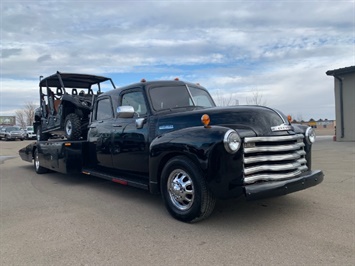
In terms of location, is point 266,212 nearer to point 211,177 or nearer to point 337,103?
point 211,177

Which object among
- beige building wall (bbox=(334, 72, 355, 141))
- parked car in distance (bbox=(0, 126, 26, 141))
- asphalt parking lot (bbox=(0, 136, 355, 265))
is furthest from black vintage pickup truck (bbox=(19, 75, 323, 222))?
parked car in distance (bbox=(0, 126, 26, 141))

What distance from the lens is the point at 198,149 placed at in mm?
4441

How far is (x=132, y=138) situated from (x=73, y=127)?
3.22 meters

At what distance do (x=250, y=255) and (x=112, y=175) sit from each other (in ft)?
12.0

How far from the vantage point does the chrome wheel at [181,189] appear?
15.5 feet

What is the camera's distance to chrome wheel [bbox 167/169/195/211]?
4.71 metres

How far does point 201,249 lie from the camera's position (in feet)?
12.6

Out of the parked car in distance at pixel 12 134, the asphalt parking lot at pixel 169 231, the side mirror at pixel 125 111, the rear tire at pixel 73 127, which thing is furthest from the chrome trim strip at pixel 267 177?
the parked car in distance at pixel 12 134

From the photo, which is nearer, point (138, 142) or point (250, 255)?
point (250, 255)

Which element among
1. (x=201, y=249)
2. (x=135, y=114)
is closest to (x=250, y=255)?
(x=201, y=249)

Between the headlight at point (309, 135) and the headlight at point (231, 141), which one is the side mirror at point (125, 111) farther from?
the headlight at point (309, 135)

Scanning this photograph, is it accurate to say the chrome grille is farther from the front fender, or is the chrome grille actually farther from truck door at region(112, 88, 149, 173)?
truck door at region(112, 88, 149, 173)

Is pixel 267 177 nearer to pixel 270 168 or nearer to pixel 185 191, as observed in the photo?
pixel 270 168

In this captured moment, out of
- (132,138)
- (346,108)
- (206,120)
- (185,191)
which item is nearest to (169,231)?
(185,191)
